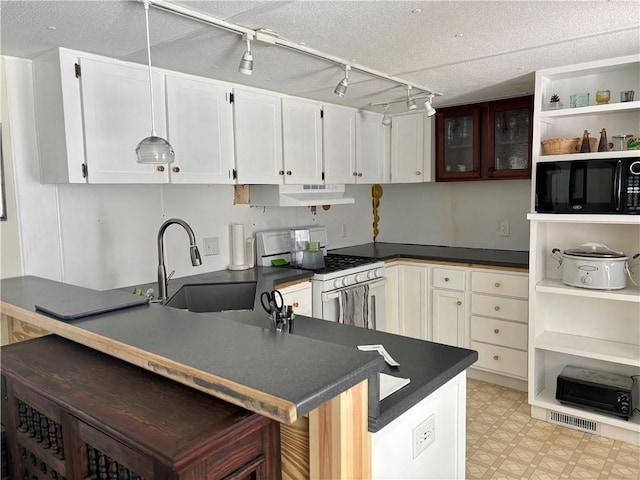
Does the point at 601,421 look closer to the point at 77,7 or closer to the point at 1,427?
the point at 1,427

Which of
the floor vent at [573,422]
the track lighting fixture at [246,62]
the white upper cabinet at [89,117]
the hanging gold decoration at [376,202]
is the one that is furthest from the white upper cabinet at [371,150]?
the floor vent at [573,422]

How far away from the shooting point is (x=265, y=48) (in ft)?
7.58

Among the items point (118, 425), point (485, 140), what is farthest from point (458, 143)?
point (118, 425)

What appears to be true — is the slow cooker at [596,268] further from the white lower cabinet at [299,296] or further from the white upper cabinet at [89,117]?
the white upper cabinet at [89,117]

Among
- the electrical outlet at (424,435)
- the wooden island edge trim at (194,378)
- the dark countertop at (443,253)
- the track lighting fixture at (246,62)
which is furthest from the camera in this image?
the dark countertop at (443,253)

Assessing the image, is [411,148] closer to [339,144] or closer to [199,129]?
[339,144]

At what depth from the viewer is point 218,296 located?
309cm

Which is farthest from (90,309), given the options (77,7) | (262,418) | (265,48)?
(265,48)

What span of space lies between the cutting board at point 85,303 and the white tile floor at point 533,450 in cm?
197

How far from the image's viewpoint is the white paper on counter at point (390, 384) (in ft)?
4.39

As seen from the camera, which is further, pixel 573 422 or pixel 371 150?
pixel 371 150

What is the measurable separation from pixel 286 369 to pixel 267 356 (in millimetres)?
98

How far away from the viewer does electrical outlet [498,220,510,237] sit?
4035mm

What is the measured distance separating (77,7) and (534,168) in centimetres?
258
